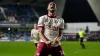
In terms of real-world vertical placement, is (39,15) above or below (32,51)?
above

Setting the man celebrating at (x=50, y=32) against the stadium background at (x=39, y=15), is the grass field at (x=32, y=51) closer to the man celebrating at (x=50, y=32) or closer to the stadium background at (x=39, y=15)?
the man celebrating at (x=50, y=32)

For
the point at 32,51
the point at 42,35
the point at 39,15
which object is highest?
the point at 42,35

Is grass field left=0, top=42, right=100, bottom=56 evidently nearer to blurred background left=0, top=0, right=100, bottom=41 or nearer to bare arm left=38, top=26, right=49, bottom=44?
bare arm left=38, top=26, right=49, bottom=44

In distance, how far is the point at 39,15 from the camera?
3004 inches

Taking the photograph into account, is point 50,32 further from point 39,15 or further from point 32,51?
point 39,15

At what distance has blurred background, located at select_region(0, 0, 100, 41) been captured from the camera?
225 ft

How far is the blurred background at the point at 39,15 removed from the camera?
2697 inches

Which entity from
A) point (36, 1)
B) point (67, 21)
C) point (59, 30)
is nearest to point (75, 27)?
point (67, 21)

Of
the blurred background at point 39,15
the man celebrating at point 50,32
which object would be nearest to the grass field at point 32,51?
the man celebrating at point 50,32

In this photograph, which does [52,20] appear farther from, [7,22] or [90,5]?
[90,5]

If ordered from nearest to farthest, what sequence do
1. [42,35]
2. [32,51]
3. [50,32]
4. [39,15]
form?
[42,35] → [50,32] → [32,51] → [39,15]

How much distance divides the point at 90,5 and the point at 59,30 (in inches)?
2747

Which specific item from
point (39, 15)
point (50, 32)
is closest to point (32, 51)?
point (50, 32)

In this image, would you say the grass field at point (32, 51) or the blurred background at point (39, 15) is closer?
the grass field at point (32, 51)
